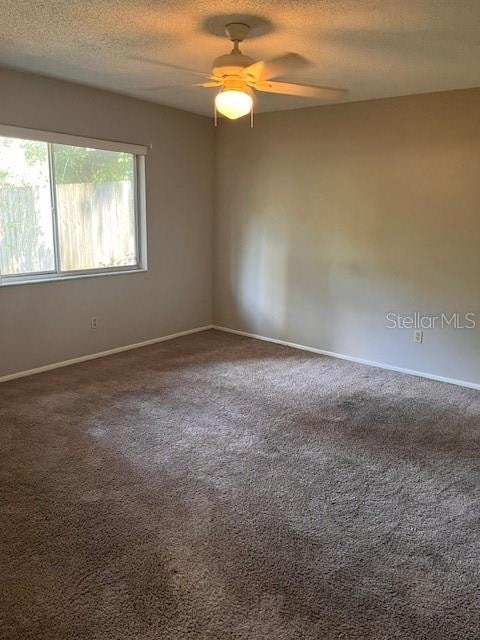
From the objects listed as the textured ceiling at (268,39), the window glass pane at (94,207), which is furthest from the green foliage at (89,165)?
the textured ceiling at (268,39)

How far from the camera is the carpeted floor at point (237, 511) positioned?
5.99 ft

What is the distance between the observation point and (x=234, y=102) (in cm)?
276

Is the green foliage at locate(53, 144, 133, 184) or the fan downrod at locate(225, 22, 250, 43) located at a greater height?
the fan downrod at locate(225, 22, 250, 43)

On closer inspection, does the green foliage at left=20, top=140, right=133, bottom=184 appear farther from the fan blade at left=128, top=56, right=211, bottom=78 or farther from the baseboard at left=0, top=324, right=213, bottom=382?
the baseboard at left=0, top=324, right=213, bottom=382

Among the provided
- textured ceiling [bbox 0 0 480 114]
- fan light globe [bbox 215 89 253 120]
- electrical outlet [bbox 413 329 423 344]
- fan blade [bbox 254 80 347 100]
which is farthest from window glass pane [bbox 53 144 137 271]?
electrical outlet [bbox 413 329 423 344]

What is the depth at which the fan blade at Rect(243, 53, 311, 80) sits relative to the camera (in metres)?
2.74

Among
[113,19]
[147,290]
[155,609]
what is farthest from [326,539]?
[147,290]

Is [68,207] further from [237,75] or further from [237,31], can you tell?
[237,31]

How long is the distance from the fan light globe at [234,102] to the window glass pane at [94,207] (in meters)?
2.03

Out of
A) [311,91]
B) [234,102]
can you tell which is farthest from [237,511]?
[311,91]

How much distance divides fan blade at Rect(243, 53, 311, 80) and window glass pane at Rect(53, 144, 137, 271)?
1.93 m

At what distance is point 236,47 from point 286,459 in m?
2.38

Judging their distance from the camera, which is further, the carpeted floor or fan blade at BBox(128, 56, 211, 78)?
fan blade at BBox(128, 56, 211, 78)

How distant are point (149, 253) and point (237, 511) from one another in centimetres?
328
